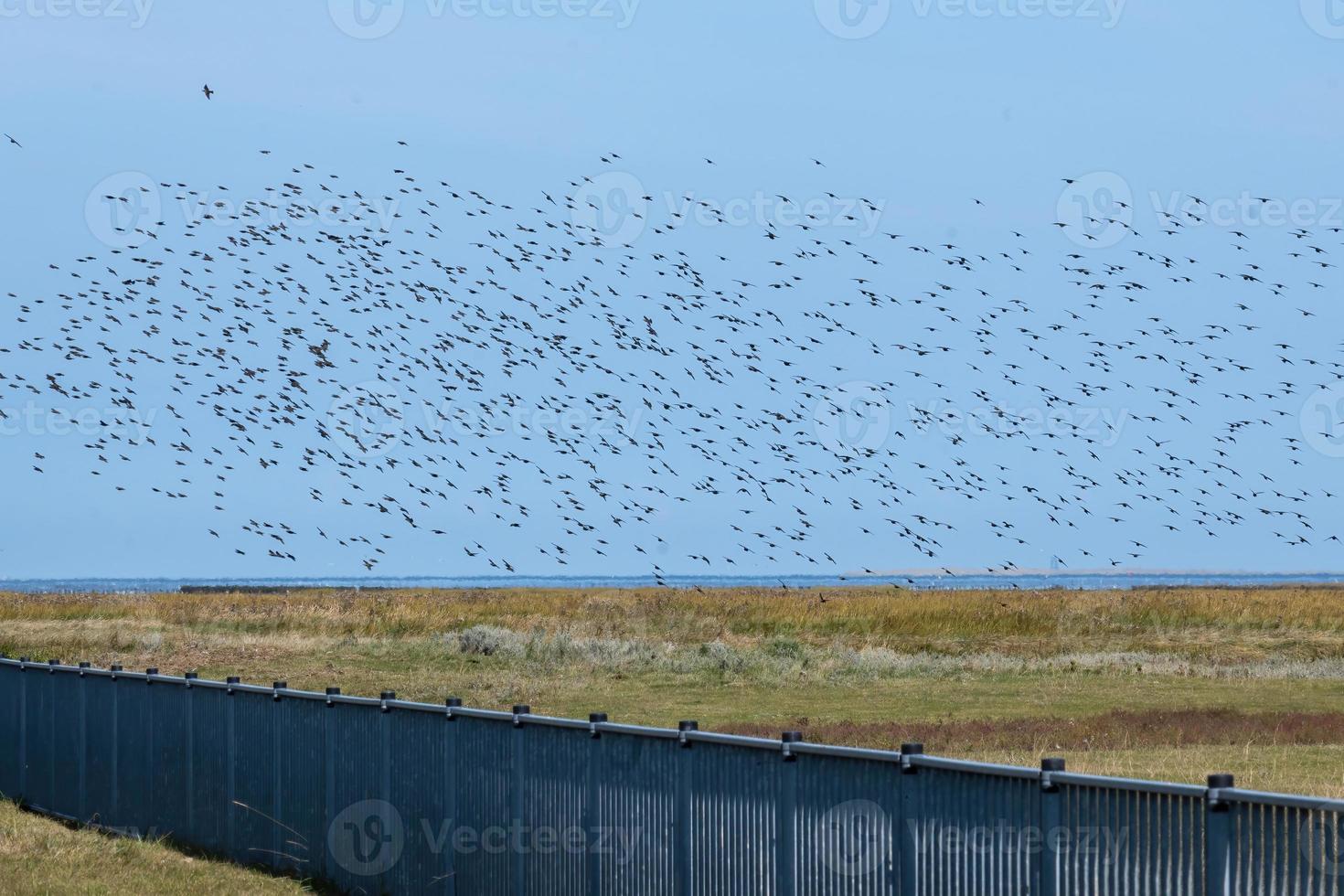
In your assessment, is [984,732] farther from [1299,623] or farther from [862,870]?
[1299,623]

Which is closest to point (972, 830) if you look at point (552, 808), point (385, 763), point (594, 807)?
point (594, 807)

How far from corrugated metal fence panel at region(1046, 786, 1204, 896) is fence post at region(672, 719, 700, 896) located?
319 cm

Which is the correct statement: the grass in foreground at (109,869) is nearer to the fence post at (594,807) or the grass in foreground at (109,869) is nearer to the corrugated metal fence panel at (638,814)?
the fence post at (594,807)

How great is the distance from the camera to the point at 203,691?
1709cm

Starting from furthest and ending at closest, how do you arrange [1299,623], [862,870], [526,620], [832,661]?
1. [526,620]
2. [1299,623]
3. [832,661]
4. [862,870]

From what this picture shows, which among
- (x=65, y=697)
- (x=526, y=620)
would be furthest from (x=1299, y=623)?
(x=65, y=697)

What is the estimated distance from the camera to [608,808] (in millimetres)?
11320

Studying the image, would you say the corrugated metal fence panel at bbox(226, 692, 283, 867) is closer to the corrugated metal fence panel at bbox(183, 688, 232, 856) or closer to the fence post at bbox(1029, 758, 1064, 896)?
the corrugated metal fence panel at bbox(183, 688, 232, 856)

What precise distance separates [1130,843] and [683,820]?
12.2 ft

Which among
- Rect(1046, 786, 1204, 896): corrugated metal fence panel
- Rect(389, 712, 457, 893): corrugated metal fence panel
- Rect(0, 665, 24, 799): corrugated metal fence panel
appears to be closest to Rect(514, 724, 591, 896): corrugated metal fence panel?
Rect(389, 712, 457, 893): corrugated metal fence panel

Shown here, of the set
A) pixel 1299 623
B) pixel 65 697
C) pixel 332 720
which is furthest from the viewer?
pixel 1299 623

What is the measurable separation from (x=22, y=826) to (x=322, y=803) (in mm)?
5854

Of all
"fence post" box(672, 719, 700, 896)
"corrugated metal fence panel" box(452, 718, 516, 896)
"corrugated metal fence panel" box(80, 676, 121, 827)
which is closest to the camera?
"fence post" box(672, 719, 700, 896)

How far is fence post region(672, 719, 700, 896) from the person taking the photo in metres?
10.4
